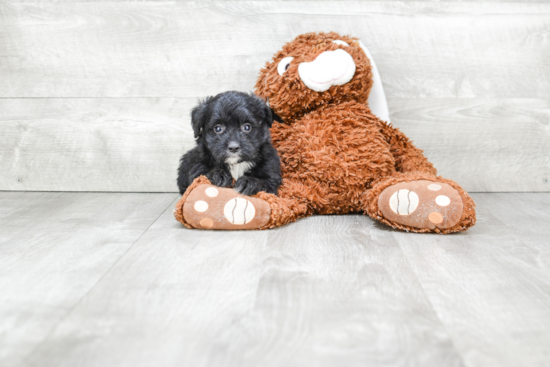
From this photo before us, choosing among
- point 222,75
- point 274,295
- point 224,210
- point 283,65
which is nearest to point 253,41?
point 222,75

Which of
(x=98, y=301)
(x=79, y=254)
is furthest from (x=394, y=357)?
(x=79, y=254)

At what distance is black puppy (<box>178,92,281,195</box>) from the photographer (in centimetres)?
148

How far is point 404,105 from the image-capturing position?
205 cm

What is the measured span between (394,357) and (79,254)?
888 mm

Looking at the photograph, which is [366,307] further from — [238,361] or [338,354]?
[238,361]

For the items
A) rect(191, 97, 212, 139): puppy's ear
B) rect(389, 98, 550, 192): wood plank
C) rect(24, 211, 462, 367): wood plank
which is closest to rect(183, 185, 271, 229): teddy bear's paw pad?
rect(24, 211, 462, 367): wood plank

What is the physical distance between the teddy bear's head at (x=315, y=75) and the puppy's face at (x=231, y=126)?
0.17 meters

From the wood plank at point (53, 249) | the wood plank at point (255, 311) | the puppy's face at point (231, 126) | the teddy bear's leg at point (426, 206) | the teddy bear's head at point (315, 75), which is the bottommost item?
the wood plank at point (53, 249)

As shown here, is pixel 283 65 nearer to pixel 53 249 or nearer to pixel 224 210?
pixel 224 210

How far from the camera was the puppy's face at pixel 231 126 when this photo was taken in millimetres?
1479

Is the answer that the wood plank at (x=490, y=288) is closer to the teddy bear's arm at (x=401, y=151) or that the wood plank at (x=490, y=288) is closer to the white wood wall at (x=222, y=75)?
the teddy bear's arm at (x=401, y=151)

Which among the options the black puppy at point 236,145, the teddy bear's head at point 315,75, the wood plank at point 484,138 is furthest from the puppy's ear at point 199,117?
the wood plank at point 484,138

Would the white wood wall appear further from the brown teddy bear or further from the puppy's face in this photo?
the puppy's face

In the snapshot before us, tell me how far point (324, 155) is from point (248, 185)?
1.02 feet
